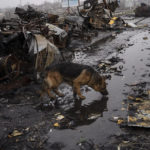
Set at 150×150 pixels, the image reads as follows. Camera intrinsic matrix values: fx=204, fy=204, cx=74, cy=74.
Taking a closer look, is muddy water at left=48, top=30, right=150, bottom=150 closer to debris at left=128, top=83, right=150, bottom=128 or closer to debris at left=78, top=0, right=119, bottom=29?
debris at left=128, top=83, right=150, bottom=128

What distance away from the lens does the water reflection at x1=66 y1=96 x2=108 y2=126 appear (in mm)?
4844

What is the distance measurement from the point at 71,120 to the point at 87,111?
569mm

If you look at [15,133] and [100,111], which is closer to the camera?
[15,133]

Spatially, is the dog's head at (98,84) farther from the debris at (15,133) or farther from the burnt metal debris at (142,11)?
the burnt metal debris at (142,11)

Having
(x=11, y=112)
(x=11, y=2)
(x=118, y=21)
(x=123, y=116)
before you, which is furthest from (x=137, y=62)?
(x=11, y=2)

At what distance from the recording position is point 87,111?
5.23 meters

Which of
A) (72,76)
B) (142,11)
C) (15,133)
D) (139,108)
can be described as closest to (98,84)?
(72,76)

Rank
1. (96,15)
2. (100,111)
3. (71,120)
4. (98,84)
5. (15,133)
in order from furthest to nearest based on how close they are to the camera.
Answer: (96,15) < (98,84) < (100,111) < (71,120) < (15,133)

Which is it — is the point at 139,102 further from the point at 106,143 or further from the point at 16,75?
the point at 16,75

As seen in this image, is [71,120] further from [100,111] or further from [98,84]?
[98,84]

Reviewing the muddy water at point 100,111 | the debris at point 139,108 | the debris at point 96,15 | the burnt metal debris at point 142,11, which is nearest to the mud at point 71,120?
the muddy water at point 100,111

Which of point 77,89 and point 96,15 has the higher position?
point 96,15

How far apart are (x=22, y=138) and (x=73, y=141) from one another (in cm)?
108

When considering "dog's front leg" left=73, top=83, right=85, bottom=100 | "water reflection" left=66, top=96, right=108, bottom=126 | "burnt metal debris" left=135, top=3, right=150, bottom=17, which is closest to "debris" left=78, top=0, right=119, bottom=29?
"burnt metal debris" left=135, top=3, right=150, bottom=17
